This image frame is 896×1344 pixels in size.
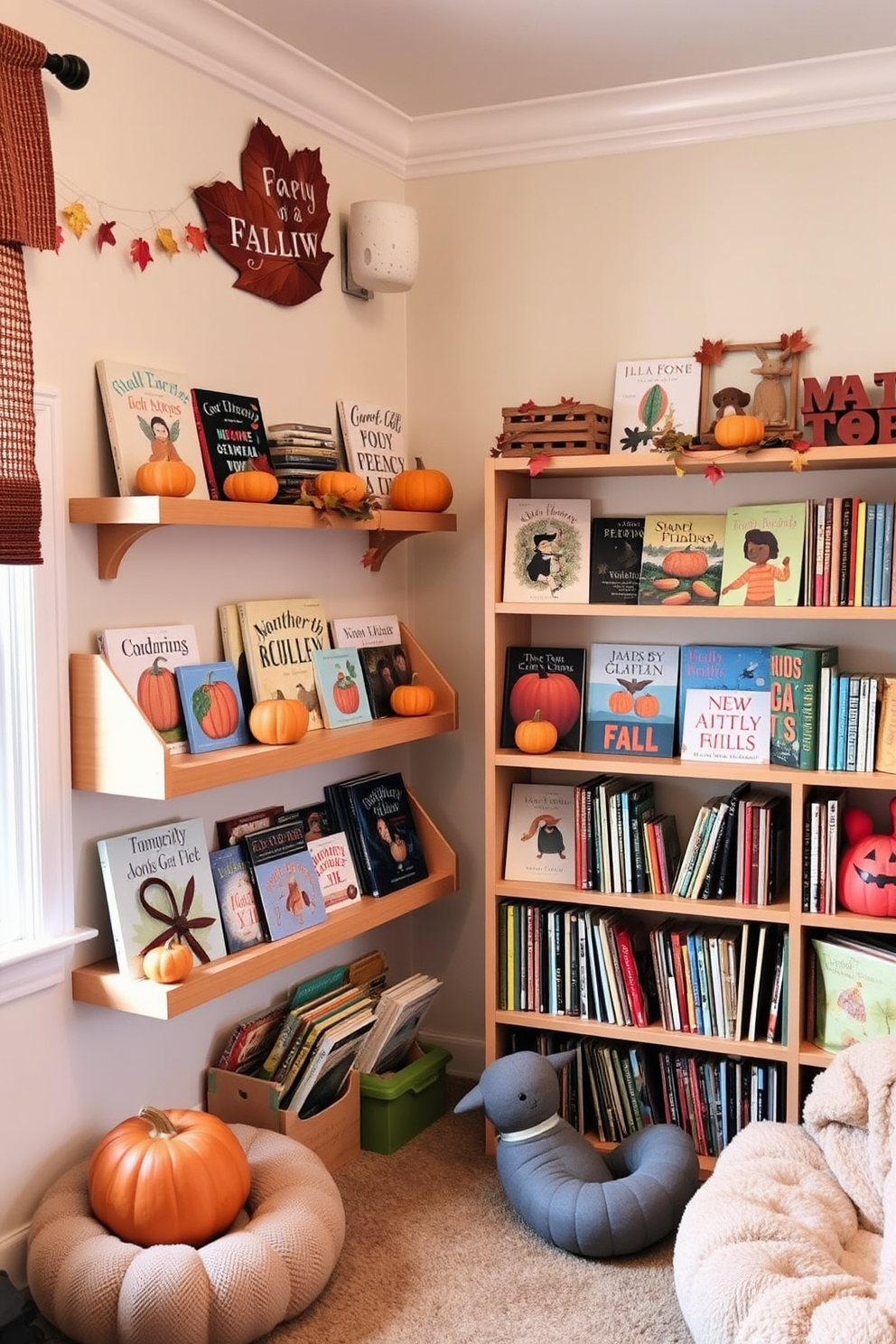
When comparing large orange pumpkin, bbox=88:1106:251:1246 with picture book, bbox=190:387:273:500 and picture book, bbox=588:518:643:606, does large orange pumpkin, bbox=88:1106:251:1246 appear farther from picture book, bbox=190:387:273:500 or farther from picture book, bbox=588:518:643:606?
picture book, bbox=588:518:643:606

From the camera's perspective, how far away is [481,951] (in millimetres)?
3305

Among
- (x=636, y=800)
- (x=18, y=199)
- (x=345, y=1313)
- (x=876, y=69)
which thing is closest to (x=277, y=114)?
(x=18, y=199)

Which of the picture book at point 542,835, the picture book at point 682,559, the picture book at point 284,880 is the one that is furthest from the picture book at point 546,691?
the picture book at point 284,880

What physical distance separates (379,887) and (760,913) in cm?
87

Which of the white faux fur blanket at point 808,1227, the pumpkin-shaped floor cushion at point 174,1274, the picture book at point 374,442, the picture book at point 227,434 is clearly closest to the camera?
the white faux fur blanket at point 808,1227

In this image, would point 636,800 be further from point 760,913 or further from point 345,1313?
point 345,1313

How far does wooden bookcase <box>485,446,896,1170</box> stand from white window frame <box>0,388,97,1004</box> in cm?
102

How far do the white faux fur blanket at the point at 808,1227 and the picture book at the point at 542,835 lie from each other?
0.78m

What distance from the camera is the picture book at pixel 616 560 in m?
2.90

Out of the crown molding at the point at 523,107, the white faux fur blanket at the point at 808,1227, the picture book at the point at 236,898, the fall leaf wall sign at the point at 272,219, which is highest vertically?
the crown molding at the point at 523,107

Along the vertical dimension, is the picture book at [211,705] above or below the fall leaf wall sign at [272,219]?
below

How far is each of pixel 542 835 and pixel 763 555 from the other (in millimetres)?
832

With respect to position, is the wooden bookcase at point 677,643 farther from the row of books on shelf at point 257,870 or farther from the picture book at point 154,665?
the picture book at point 154,665

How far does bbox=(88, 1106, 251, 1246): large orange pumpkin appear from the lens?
6.89ft
